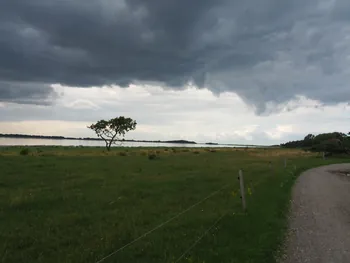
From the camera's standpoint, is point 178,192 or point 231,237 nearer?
point 231,237

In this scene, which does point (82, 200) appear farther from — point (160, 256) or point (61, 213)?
point (160, 256)

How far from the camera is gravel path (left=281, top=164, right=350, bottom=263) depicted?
9.82 m

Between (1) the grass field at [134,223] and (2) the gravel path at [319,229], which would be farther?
(1) the grass field at [134,223]

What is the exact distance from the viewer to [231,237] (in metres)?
11.4

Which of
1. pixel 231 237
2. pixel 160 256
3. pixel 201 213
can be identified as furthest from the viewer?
pixel 201 213

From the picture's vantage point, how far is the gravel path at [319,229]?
32.2ft

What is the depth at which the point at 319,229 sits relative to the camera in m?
12.9

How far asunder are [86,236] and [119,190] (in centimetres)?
1020

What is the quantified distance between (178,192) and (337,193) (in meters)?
10.2

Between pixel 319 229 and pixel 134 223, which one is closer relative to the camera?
pixel 319 229

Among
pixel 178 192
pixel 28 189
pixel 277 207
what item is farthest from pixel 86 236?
pixel 28 189

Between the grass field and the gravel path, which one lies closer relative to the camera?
the gravel path

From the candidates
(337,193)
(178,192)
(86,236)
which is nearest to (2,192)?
(178,192)

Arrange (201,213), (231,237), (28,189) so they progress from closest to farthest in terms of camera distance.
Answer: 1. (231,237)
2. (201,213)
3. (28,189)
